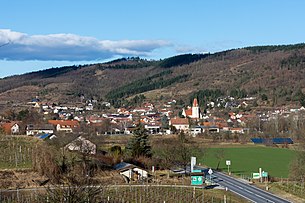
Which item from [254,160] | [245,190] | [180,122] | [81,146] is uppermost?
[81,146]

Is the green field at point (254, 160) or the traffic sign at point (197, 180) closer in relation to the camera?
the traffic sign at point (197, 180)

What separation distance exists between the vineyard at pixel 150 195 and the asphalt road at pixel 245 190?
3.67ft

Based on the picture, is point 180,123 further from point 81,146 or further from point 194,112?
point 81,146

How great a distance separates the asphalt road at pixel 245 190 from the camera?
1267 inches

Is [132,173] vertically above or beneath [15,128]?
beneath

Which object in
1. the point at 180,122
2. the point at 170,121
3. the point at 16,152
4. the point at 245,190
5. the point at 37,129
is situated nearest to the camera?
the point at 245,190

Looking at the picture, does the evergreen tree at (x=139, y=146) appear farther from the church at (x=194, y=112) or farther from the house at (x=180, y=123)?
the church at (x=194, y=112)

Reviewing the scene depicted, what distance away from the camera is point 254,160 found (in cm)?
6116

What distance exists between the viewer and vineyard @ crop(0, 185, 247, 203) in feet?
99.2

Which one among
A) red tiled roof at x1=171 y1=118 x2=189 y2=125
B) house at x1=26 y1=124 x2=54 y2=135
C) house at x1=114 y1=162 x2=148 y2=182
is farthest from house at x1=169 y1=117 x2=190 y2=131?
house at x1=114 y1=162 x2=148 y2=182


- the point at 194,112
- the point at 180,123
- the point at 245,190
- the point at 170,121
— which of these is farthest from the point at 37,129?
the point at 194,112

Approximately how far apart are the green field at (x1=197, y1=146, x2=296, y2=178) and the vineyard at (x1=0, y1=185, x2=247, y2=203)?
1486 cm

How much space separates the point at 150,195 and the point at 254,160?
31.5 metres

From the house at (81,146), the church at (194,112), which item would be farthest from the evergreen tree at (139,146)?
the church at (194,112)
